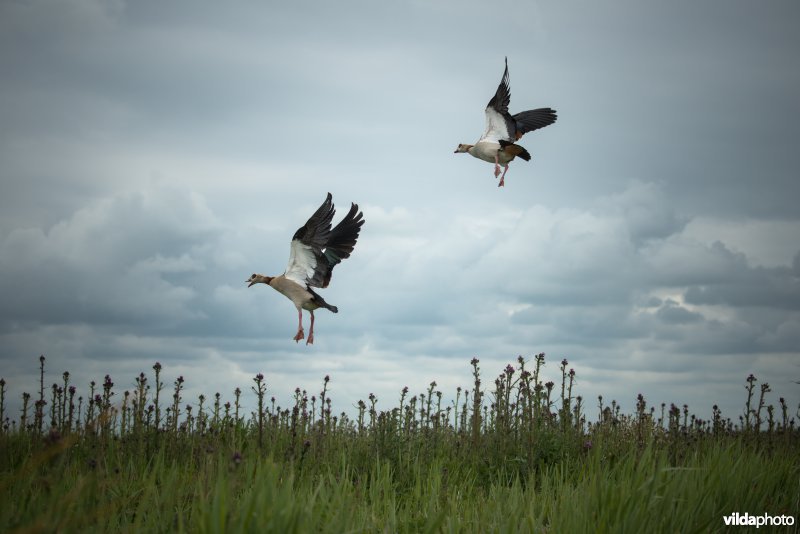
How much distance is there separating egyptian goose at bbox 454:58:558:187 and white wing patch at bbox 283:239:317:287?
4.86m

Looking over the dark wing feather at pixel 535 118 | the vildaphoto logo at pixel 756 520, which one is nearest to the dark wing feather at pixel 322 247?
the dark wing feather at pixel 535 118

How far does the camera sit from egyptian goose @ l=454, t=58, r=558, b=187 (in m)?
15.4

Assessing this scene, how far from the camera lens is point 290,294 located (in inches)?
514

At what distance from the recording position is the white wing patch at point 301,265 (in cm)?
1252

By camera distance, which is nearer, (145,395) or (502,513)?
(502,513)

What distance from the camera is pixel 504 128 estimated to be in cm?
1638

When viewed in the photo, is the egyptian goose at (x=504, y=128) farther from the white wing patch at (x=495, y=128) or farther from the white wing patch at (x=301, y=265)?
the white wing patch at (x=301, y=265)

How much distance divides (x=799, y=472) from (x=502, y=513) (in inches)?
181

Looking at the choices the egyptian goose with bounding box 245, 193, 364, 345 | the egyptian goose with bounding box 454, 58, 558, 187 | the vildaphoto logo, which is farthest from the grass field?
the egyptian goose with bounding box 454, 58, 558, 187

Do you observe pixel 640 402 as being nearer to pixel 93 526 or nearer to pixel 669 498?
pixel 669 498

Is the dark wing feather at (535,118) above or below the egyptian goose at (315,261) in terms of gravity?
above

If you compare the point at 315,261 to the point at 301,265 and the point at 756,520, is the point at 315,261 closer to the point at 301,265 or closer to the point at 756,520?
the point at 301,265

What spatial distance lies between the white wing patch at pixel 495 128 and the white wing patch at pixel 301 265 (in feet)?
19.2

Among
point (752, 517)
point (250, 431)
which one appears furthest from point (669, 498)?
point (250, 431)
